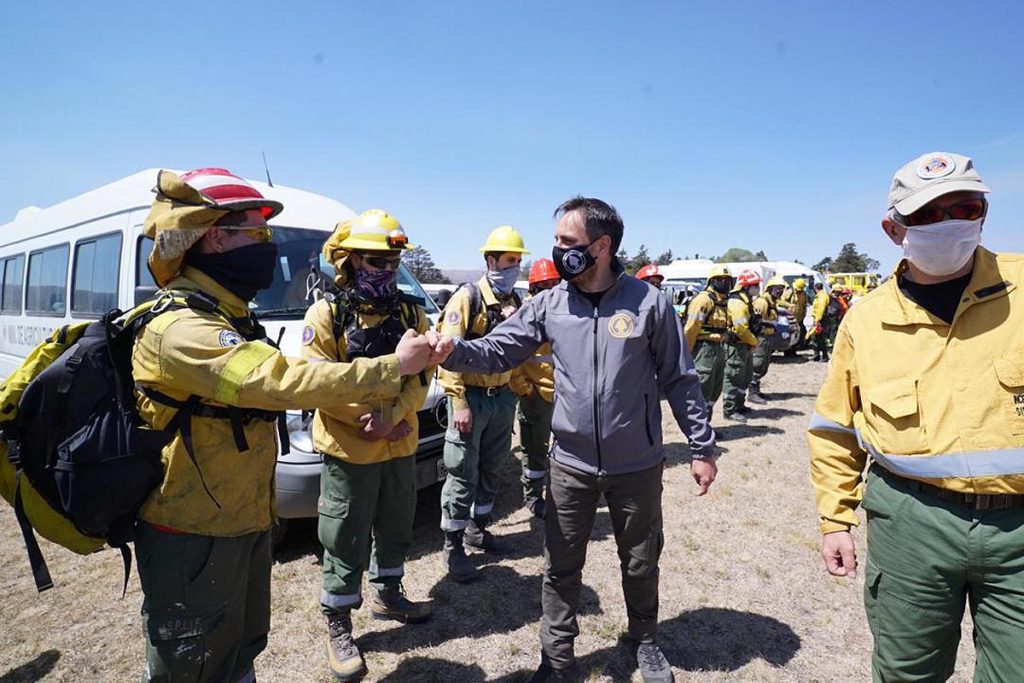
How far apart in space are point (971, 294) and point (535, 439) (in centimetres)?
350

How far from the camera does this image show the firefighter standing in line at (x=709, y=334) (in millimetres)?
7789

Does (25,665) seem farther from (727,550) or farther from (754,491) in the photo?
(754,491)

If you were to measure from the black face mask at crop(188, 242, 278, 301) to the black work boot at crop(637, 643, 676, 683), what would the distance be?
2.57 metres

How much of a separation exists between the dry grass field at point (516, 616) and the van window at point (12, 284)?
3529 millimetres

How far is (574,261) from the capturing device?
2.65 m

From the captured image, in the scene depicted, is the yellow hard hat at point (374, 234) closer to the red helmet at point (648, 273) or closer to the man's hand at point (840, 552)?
the man's hand at point (840, 552)

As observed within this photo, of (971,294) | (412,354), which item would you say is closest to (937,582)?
(971,294)

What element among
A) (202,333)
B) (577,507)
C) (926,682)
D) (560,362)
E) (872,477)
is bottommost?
(926,682)

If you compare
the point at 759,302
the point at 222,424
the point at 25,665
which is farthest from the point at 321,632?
the point at 759,302

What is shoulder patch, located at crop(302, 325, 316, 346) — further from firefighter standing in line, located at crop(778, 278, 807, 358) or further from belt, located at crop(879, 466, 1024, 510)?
firefighter standing in line, located at crop(778, 278, 807, 358)

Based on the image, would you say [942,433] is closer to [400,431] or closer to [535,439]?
[400,431]

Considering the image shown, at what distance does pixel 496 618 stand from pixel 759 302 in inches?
335

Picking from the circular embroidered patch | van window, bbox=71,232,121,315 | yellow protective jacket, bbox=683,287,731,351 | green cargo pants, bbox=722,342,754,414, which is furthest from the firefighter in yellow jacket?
green cargo pants, bbox=722,342,754,414

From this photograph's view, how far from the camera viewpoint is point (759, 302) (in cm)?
1012
